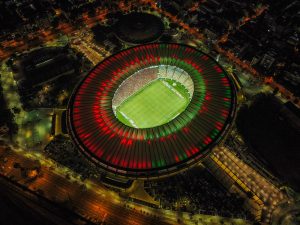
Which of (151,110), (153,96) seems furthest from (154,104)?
(153,96)

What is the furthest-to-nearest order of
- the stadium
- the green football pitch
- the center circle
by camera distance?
the center circle < the green football pitch < the stadium

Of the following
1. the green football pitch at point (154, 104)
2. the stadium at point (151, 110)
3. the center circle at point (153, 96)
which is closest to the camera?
the stadium at point (151, 110)

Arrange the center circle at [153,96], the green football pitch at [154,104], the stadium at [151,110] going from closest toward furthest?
the stadium at [151,110] < the green football pitch at [154,104] < the center circle at [153,96]

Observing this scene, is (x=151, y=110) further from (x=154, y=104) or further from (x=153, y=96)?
(x=153, y=96)

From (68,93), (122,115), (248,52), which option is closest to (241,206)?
(122,115)

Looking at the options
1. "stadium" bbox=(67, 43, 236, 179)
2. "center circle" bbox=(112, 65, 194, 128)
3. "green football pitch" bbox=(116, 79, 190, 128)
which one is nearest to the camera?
"stadium" bbox=(67, 43, 236, 179)

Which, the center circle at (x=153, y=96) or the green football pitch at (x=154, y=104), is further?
the center circle at (x=153, y=96)

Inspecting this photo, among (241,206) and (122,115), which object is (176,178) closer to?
(241,206)
